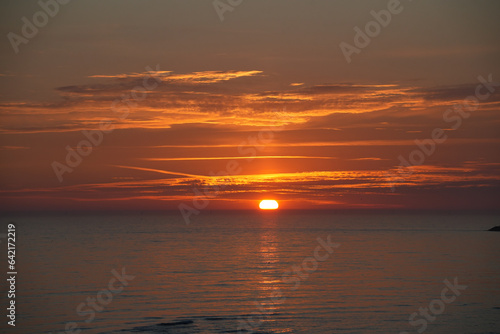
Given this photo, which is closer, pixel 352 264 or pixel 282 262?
pixel 352 264

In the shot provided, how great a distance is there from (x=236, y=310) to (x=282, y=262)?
36917 millimetres

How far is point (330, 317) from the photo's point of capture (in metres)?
41.9

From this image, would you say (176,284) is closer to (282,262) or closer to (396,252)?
(282,262)

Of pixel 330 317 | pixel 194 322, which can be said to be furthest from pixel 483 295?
pixel 194 322

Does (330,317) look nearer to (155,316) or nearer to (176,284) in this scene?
(155,316)

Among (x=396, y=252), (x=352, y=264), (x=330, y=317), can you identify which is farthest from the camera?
(x=396, y=252)

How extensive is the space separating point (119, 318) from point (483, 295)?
31758 millimetres

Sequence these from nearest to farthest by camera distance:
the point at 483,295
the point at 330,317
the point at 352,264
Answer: the point at 330,317 < the point at 483,295 < the point at 352,264

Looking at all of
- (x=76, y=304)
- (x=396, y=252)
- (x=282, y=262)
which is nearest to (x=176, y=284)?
(x=76, y=304)

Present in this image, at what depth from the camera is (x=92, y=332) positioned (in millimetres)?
38062

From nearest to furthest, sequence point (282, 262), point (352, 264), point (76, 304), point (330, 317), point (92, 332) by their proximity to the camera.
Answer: point (92, 332)
point (330, 317)
point (76, 304)
point (352, 264)
point (282, 262)

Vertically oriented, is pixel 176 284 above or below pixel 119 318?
above

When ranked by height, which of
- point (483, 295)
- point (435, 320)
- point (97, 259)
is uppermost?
point (97, 259)

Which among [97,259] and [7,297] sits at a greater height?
[97,259]
